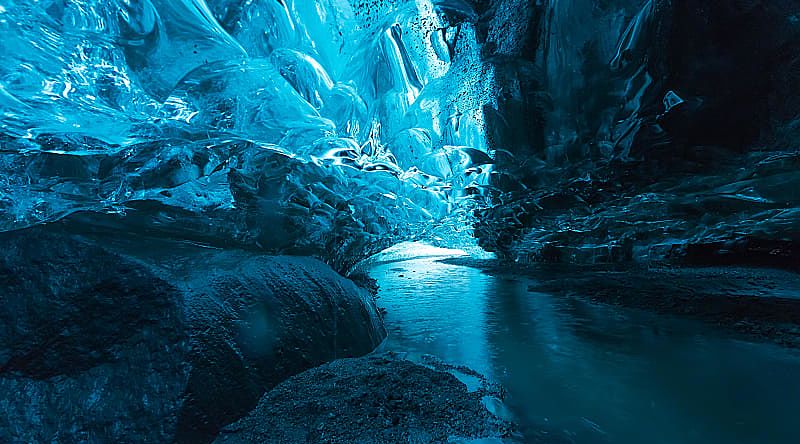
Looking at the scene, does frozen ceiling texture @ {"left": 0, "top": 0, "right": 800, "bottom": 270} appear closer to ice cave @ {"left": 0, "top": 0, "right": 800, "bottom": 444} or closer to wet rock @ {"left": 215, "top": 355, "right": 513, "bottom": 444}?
ice cave @ {"left": 0, "top": 0, "right": 800, "bottom": 444}

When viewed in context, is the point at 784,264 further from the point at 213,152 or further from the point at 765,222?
the point at 213,152

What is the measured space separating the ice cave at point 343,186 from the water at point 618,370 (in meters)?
0.04

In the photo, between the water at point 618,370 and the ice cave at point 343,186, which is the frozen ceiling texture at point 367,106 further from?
the water at point 618,370

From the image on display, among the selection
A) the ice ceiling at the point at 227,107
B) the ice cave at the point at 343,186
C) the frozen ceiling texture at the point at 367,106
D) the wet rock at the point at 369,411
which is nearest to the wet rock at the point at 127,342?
the ice cave at the point at 343,186

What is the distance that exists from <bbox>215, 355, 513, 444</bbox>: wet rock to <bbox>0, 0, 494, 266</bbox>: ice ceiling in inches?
112

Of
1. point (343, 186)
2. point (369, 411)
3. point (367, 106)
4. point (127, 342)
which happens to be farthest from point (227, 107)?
point (369, 411)

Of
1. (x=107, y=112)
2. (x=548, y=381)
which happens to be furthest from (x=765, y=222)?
(x=107, y=112)

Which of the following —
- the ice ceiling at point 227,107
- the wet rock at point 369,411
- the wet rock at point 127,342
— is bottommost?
the wet rock at point 369,411

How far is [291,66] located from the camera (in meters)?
3.62

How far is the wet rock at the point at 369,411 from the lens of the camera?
2.51m

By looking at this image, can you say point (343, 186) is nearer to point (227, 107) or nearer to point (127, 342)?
point (227, 107)

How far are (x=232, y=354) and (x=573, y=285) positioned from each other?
386 inches

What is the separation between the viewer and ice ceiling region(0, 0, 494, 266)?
246 cm

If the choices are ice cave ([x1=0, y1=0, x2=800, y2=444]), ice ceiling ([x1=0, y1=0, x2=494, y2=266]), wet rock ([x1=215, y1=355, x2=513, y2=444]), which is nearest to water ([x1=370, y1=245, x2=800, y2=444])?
ice cave ([x1=0, y1=0, x2=800, y2=444])
